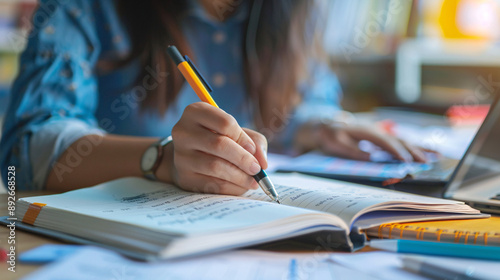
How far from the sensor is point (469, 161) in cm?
59

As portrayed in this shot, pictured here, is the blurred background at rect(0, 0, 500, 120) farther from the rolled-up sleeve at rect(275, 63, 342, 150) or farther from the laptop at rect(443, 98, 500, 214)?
the laptop at rect(443, 98, 500, 214)

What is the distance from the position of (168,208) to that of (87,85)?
47cm

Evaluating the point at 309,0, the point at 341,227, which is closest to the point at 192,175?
the point at 341,227

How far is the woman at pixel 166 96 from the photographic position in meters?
0.47

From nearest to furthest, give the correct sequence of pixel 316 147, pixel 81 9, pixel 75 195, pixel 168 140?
pixel 75 195
pixel 168 140
pixel 81 9
pixel 316 147

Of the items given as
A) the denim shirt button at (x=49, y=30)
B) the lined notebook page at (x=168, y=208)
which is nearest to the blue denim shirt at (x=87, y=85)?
the denim shirt button at (x=49, y=30)

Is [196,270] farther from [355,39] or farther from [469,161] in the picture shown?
[355,39]

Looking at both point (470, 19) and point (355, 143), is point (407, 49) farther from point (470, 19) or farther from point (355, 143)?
point (355, 143)

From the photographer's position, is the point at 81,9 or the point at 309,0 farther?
the point at 309,0

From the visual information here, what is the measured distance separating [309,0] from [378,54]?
765 millimetres

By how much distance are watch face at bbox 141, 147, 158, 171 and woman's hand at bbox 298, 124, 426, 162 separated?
0.38 m

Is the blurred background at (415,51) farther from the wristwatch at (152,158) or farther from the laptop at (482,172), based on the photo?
the wristwatch at (152,158)

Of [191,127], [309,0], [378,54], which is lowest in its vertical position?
[191,127]

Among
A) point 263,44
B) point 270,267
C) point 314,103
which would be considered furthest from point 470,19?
point 270,267
